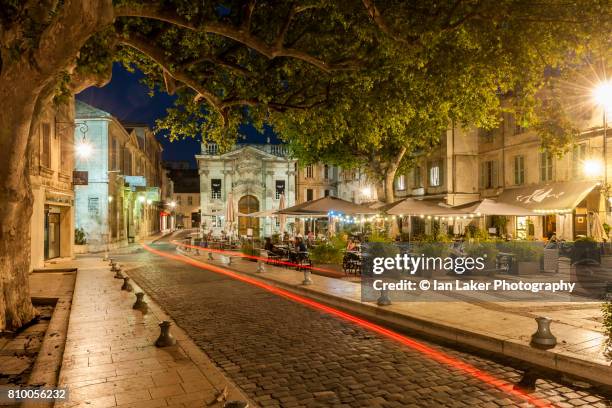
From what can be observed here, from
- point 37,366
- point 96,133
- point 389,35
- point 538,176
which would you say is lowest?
point 37,366

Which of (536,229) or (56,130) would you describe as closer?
(56,130)

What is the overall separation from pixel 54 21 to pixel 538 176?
2495cm

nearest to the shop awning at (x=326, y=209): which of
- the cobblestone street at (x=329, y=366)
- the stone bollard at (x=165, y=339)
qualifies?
the cobblestone street at (x=329, y=366)

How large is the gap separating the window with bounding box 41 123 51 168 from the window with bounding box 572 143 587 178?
25119 mm

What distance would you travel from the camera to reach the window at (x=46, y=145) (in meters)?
17.7

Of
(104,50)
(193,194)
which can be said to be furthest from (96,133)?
(193,194)

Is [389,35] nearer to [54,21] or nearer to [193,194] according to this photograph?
[54,21]

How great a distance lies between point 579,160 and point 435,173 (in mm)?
11278

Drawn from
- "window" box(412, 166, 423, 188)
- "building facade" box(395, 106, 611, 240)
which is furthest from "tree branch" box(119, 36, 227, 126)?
"window" box(412, 166, 423, 188)

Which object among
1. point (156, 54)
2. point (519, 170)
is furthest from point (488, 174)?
point (156, 54)

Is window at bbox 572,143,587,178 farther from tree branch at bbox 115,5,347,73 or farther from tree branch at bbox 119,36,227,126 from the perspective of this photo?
tree branch at bbox 119,36,227,126

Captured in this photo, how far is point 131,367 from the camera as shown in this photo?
5.39 meters

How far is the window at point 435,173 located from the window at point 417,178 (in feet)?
4.56

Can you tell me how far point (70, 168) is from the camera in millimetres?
21109
